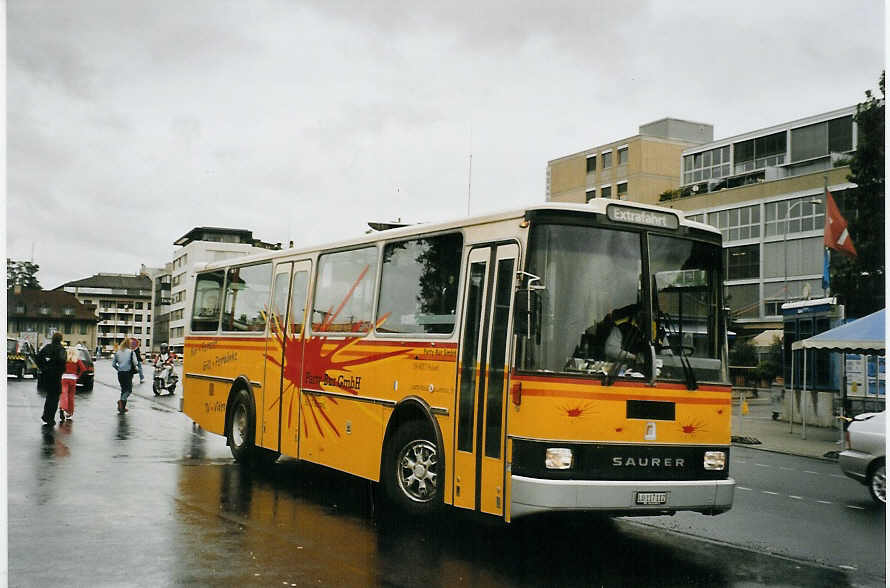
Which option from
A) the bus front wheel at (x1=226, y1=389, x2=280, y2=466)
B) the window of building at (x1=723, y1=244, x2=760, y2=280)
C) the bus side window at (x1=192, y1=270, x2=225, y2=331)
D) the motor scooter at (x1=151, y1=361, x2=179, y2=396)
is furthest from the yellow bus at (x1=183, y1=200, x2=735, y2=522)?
the window of building at (x1=723, y1=244, x2=760, y2=280)

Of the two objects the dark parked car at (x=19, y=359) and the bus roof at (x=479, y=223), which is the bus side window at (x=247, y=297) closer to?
the bus roof at (x=479, y=223)

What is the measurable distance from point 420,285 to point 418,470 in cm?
185

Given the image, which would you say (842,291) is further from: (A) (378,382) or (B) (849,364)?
(A) (378,382)

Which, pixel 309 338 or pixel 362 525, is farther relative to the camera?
pixel 309 338

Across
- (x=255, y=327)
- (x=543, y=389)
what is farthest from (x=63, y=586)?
(x=255, y=327)

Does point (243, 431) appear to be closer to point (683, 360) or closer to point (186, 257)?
point (683, 360)

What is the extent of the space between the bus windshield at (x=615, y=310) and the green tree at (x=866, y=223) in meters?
20.6

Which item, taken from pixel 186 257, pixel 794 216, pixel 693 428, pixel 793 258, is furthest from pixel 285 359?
pixel 186 257

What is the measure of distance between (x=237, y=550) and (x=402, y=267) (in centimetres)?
356

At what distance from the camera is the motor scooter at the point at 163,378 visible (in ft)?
107

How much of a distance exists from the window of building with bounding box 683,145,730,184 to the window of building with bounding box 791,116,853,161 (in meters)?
6.36

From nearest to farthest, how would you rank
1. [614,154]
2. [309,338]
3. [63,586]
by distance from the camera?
[63,586]
[309,338]
[614,154]

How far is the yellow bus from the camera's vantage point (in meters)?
7.92

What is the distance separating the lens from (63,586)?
6.52 meters
